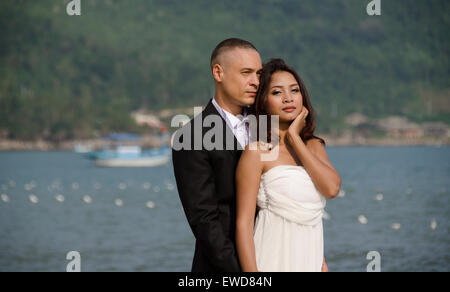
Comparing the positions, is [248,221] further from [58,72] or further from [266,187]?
[58,72]

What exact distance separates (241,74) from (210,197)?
2.48ft

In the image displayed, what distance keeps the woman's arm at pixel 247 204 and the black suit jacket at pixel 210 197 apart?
0.05 metres

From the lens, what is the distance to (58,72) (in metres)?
184

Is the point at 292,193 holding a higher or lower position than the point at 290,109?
lower

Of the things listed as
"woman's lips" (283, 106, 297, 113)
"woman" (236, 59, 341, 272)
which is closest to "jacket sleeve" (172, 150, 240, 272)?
"woman" (236, 59, 341, 272)

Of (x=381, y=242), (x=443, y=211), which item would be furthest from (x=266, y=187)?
(x=443, y=211)

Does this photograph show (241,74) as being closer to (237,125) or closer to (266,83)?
(266,83)

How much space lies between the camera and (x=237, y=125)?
416 centimetres

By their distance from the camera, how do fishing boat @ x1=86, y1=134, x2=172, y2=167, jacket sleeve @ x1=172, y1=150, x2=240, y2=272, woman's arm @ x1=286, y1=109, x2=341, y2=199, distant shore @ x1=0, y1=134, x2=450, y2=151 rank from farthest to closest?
distant shore @ x1=0, y1=134, x2=450, y2=151
fishing boat @ x1=86, y1=134, x2=172, y2=167
woman's arm @ x1=286, y1=109, x2=341, y2=199
jacket sleeve @ x1=172, y1=150, x2=240, y2=272

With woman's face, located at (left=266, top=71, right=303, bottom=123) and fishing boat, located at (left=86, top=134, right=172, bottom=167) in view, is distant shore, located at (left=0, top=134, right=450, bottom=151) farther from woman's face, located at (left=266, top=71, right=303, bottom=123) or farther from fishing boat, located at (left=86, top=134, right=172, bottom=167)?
woman's face, located at (left=266, top=71, right=303, bottom=123)

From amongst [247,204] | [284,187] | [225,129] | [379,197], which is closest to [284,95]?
[225,129]

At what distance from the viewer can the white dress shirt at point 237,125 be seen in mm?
4121

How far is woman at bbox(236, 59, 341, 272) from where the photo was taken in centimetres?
397

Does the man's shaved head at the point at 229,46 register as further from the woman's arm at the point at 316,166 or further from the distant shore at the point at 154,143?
the distant shore at the point at 154,143
